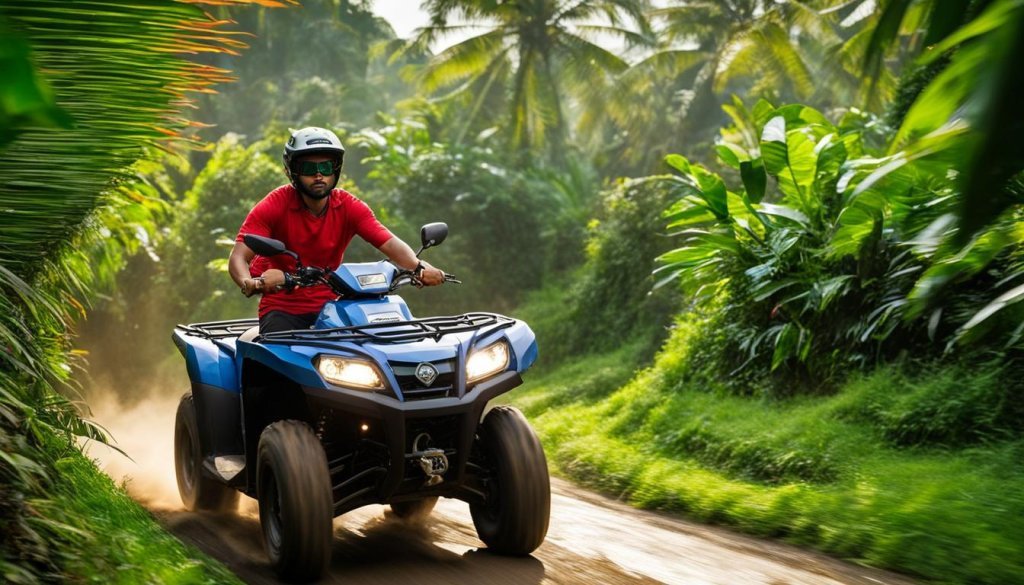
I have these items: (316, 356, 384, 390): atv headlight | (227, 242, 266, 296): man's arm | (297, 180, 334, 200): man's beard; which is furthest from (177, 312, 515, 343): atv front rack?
(297, 180, 334, 200): man's beard

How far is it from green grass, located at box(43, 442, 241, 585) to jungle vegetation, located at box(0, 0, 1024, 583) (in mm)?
28

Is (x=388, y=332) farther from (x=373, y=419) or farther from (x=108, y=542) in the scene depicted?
(x=108, y=542)

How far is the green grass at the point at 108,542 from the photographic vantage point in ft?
11.5

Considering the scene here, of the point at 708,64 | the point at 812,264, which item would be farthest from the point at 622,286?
the point at 708,64

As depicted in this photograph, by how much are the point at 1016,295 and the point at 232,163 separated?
57.9 feet

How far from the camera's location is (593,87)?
2762cm

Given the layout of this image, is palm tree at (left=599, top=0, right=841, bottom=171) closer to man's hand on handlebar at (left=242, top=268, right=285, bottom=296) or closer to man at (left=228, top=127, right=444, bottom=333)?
man at (left=228, top=127, right=444, bottom=333)

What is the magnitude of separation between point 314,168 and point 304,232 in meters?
0.40

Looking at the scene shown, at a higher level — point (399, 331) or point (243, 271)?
point (243, 271)

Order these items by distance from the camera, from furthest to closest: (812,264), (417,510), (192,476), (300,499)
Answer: (812,264) < (192,476) < (417,510) < (300,499)

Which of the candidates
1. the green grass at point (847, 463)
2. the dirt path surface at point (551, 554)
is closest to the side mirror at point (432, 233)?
the dirt path surface at point (551, 554)

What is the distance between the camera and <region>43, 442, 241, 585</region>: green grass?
3510 mm

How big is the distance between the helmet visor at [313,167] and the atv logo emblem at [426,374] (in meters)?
1.49

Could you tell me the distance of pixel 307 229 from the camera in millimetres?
5949
